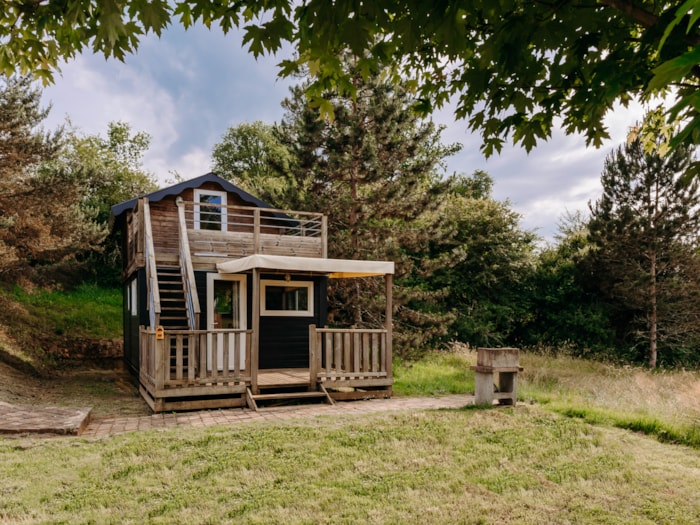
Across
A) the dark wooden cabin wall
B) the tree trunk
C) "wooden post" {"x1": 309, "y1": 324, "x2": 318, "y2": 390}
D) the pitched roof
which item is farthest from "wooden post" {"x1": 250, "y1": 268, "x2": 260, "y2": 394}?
the tree trunk

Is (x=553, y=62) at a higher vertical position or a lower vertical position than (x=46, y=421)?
higher

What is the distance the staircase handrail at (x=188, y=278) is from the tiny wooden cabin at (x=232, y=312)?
0.10 feet

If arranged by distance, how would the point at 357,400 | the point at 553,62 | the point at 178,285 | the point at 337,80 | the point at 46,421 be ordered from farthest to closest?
the point at 178,285
the point at 357,400
the point at 46,421
the point at 337,80
the point at 553,62

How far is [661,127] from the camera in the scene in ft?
17.9

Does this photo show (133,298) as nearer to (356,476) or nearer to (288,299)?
(288,299)

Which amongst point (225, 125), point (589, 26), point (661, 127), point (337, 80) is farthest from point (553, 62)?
point (225, 125)

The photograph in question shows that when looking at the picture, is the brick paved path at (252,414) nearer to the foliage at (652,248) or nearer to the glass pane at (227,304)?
the glass pane at (227,304)

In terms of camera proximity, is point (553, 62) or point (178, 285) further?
point (178, 285)

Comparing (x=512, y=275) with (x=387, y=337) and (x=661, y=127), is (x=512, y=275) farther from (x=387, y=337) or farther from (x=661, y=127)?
(x=661, y=127)

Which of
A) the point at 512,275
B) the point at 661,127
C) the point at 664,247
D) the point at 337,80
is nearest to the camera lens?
the point at 337,80

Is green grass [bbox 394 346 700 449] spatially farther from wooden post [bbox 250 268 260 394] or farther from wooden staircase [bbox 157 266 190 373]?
wooden staircase [bbox 157 266 190 373]

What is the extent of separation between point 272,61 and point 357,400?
7536 mm

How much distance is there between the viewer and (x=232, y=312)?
12.2 m

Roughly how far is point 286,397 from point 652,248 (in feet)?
58.7
